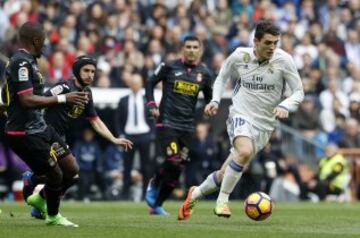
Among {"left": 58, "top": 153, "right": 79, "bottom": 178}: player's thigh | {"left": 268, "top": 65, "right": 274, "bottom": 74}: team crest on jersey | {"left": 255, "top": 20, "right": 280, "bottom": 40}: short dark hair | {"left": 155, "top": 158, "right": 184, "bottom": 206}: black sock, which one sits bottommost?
{"left": 155, "top": 158, "right": 184, "bottom": 206}: black sock

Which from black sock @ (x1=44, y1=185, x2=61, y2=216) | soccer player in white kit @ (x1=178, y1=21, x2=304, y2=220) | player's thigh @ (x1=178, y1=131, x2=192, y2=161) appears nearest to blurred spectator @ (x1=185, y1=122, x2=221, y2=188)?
player's thigh @ (x1=178, y1=131, x2=192, y2=161)

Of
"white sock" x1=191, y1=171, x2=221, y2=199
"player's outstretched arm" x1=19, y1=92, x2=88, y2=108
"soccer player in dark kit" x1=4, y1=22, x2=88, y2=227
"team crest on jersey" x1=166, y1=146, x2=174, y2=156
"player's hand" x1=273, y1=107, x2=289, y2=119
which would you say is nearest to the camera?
"player's outstretched arm" x1=19, y1=92, x2=88, y2=108

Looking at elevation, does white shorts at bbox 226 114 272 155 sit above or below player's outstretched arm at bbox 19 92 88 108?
below

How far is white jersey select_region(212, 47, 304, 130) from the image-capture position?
15.1 metres

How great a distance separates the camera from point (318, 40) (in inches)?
1196

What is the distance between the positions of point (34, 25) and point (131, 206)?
757 centimetres

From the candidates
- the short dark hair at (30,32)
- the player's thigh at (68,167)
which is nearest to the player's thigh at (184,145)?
the player's thigh at (68,167)

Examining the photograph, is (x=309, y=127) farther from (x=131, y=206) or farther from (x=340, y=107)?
(x=131, y=206)

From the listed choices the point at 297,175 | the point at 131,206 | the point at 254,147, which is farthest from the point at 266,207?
the point at 297,175

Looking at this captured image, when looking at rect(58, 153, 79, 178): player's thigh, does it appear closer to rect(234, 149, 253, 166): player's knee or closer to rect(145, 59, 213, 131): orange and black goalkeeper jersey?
rect(234, 149, 253, 166): player's knee

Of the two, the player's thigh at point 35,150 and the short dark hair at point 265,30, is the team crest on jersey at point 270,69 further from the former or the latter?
the player's thigh at point 35,150

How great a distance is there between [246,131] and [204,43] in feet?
43.7

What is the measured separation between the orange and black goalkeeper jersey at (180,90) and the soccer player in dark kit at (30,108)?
14.3 feet

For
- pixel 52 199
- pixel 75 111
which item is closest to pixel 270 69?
pixel 75 111
